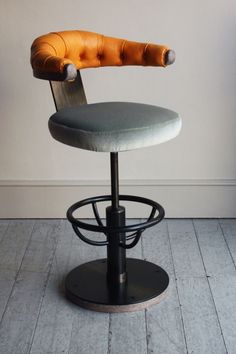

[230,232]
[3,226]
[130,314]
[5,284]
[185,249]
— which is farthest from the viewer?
[3,226]

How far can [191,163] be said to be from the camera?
2.56 metres

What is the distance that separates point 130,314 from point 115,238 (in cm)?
27

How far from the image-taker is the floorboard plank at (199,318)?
1682 mm

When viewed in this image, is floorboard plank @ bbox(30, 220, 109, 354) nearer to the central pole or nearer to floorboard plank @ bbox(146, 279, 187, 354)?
floorboard plank @ bbox(146, 279, 187, 354)

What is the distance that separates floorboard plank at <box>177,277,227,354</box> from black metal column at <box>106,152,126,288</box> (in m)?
0.24

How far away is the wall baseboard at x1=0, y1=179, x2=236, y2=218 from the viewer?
8.49 feet

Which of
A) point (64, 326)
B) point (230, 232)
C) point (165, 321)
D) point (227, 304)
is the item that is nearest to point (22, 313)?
point (64, 326)

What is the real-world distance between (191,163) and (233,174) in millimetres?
208

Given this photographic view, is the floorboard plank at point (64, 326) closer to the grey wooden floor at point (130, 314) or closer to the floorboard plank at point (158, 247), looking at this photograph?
the grey wooden floor at point (130, 314)

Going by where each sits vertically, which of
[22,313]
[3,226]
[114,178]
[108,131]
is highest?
[108,131]

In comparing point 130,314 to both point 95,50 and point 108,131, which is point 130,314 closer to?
point 108,131

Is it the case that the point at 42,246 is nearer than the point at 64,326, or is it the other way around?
the point at 64,326

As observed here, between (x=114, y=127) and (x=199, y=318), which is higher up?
(x=114, y=127)

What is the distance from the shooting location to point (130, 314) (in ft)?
6.08
